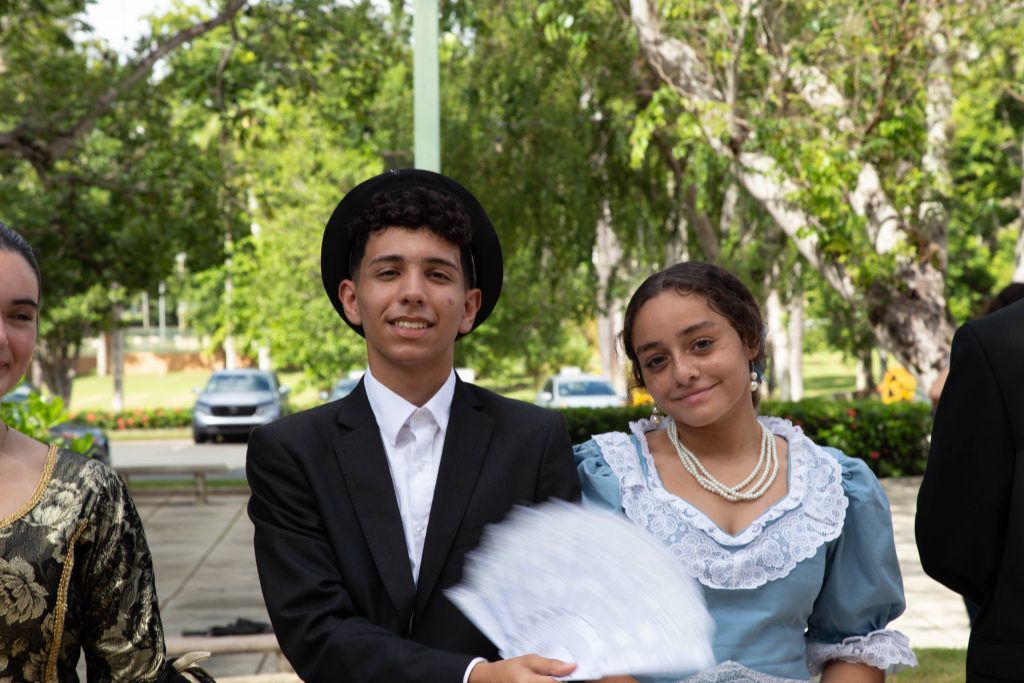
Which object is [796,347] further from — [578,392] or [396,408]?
[396,408]

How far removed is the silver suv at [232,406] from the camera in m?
29.5

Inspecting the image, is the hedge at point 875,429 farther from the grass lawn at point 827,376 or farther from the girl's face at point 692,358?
the grass lawn at point 827,376

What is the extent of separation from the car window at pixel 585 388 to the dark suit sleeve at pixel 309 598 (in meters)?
25.1

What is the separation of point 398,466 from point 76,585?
0.65 meters

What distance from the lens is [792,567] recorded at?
9.13 ft

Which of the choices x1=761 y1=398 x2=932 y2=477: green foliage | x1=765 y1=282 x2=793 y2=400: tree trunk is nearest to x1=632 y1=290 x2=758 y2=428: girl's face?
x1=761 y1=398 x2=932 y2=477: green foliage

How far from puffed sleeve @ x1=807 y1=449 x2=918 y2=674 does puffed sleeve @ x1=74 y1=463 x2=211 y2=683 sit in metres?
1.38

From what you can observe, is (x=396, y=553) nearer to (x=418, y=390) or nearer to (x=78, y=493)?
(x=418, y=390)

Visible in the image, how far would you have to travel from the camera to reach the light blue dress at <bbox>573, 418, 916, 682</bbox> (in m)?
2.76

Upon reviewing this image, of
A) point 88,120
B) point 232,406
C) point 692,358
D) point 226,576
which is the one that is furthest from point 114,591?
point 232,406

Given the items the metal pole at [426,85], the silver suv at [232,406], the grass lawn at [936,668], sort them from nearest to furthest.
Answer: the grass lawn at [936,668], the metal pole at [426,85], the silver suv at [232,406]

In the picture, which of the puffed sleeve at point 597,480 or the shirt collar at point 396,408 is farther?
the puffed sleeve at point 597,480

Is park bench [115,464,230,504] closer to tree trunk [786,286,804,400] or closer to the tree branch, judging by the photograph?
the tree branch


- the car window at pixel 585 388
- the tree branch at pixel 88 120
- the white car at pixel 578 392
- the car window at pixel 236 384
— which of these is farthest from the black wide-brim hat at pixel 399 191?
the car window at pixel 236 384
